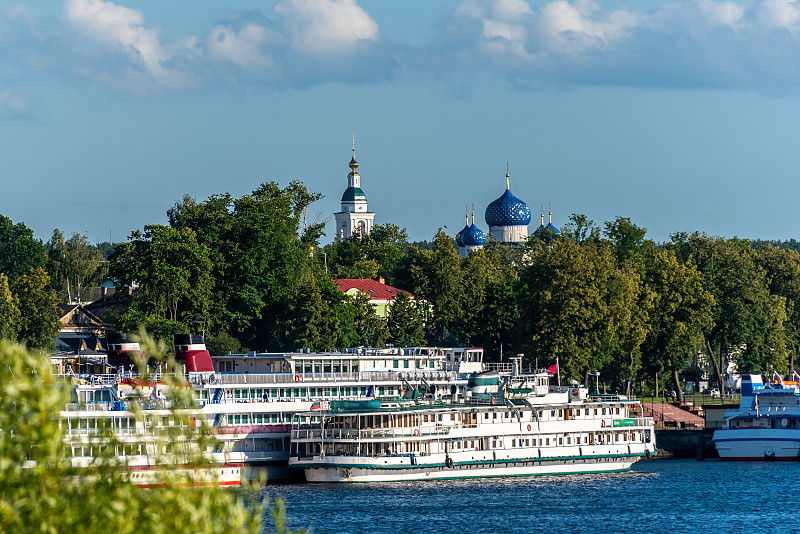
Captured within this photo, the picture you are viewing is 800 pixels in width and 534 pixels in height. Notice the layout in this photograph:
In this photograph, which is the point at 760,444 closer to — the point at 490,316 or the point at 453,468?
the point at 453,468

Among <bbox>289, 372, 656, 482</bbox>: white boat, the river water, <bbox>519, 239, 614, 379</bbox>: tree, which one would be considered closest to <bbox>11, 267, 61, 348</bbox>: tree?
<bbox>519, 239, 614, 379</bbox>: tree

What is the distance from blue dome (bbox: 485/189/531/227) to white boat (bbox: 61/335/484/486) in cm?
10009

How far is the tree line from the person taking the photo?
104m

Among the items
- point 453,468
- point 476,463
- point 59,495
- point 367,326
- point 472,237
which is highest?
point 472,237

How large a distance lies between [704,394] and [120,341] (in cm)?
5791

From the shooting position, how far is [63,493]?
73.3 ft

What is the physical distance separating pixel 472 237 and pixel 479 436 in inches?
4430

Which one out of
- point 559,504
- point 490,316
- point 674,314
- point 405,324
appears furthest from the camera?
point 405,324

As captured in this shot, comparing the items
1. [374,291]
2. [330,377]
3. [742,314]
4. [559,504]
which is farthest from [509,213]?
[559,504]

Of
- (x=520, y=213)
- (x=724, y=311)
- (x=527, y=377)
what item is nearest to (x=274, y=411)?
(x=527, y=377)

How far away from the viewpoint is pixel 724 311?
4614 inches

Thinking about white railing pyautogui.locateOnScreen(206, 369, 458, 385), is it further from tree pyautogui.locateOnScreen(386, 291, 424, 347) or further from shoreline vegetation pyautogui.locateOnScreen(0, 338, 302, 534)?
shoreline vegetation pyautogui.locateOnScreen(0, 338, 302, 534)

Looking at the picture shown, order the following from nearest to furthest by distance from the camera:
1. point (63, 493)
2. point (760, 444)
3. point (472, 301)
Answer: point (63, 493) → point (760, 444) → point (472, 301)

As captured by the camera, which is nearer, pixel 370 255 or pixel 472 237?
pixel 370 255
